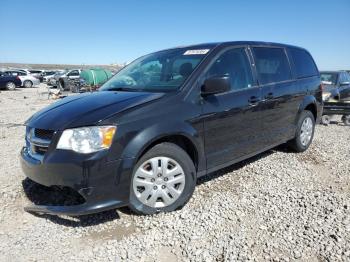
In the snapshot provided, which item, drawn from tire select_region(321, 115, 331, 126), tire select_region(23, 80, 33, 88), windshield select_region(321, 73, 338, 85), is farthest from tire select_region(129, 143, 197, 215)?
tire select_region(23, 80, 33, 88)

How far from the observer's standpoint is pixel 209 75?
13.1ft

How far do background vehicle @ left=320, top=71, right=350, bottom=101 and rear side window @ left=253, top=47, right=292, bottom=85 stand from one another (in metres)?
5.31

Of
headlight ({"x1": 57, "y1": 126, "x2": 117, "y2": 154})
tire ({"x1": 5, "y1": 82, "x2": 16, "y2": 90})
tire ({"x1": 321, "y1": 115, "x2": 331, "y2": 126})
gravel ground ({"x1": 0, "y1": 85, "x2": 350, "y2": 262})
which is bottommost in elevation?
gravel ground ({"x1": 0, "y1": 85, "x2": 350, "y2": 262})

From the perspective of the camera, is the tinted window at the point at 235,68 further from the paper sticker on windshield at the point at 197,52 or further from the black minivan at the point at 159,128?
the paper sticker on windshield at the point at 197,52

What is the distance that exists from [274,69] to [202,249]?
129 inches

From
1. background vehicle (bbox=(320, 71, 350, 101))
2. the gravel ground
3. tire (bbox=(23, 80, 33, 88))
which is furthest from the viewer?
tire (bbox=(23, 80, 33, 88))

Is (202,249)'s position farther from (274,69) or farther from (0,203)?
(274,69)

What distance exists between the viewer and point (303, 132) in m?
5.99

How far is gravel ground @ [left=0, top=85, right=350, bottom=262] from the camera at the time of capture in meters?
2.92

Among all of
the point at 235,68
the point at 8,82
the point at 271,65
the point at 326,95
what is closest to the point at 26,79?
the point at 8,82

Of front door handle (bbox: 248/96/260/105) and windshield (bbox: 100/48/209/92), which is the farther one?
front door handle (bbox: 248/96/260/105)

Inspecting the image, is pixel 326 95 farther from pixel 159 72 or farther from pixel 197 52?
pixel 159 72

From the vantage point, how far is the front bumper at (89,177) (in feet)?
9.95

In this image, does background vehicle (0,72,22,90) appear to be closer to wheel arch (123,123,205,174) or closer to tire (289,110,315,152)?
tire (289,110,315,152)
